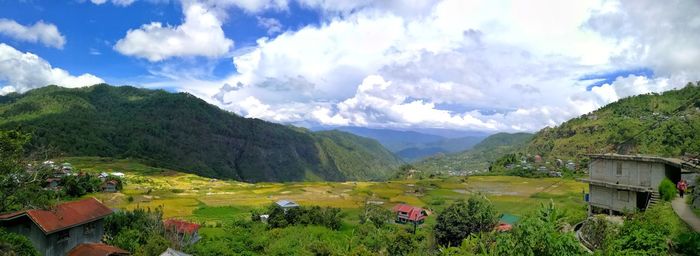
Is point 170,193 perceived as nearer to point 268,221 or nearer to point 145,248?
point 268,221

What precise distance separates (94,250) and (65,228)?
2.47m

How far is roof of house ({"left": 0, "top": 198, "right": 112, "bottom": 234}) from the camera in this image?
84.3 ft

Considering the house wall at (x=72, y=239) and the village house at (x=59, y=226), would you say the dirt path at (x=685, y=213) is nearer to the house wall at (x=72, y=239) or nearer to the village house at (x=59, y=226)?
the village house at (x=59, y=226)

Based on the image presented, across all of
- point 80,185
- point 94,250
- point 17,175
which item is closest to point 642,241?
point 17,175

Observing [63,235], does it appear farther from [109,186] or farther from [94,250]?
[109,186]

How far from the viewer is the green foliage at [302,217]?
51.3 meters

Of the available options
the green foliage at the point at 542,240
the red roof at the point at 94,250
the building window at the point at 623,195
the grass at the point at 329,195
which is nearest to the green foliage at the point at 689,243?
the green foliage at the point at 542,240

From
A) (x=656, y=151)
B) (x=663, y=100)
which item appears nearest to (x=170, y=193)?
(x=656, y=151)

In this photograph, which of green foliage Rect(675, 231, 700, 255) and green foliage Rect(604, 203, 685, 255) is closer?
green foliage Rect(604, 203, 685, 255)

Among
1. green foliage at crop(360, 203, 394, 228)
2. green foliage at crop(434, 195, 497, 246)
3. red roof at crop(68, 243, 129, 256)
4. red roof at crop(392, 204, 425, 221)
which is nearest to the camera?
red roof at crop(68, 243, 129, 256)

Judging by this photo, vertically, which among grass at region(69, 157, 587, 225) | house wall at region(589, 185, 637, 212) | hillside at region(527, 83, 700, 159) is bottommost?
grass at region(69, 157, 587, 225)

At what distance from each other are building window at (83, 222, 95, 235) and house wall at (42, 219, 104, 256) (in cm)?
7

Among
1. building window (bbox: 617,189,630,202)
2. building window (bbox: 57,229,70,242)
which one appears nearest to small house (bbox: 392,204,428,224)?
building window (bbox: 617,189,630,202)

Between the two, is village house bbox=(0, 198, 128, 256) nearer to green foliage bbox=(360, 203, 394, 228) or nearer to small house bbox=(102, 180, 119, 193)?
green foliage bbox=(360, 203, 394, 228)
